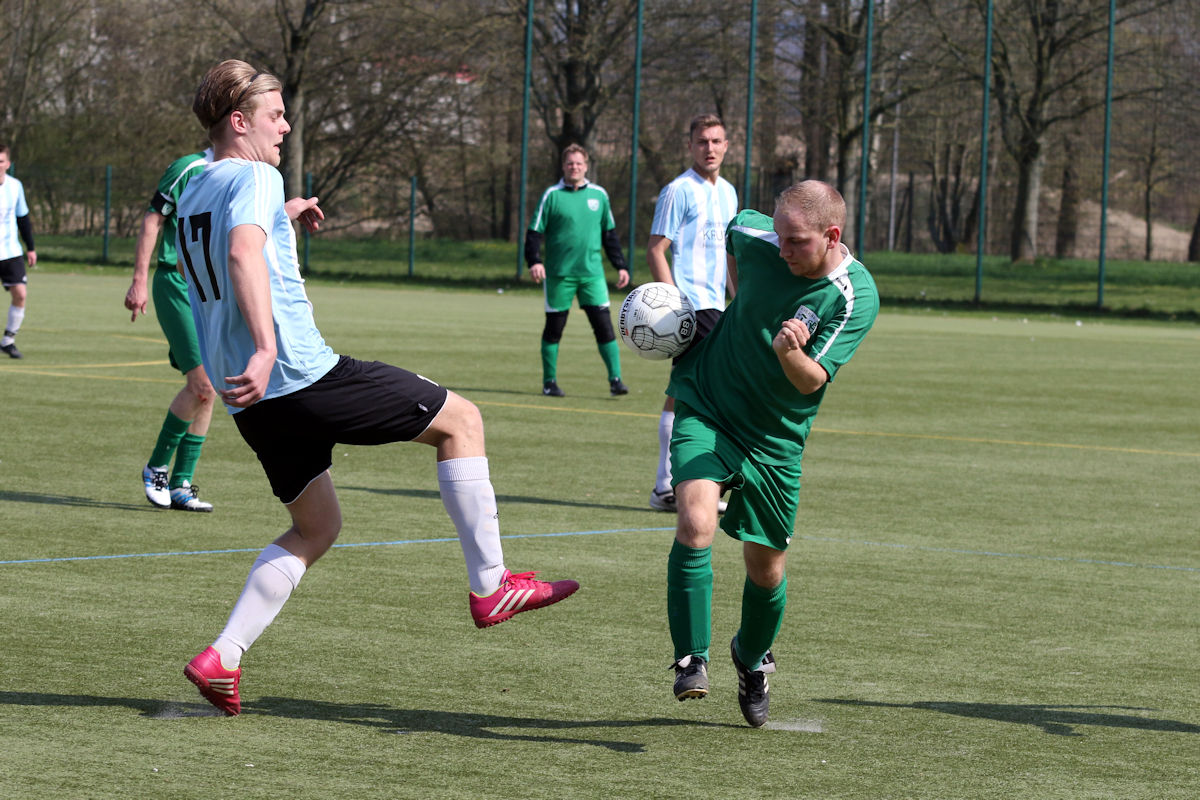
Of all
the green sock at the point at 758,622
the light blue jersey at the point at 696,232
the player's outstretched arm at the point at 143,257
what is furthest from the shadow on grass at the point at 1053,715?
the light blue jersey at the point at 696,232

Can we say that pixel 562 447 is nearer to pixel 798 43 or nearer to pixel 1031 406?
pixel 1031 406

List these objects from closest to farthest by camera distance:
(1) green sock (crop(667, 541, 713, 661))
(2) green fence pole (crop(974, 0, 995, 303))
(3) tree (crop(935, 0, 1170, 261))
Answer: (1) green sock (crop(667, 541, 713, 661)), (2) green fence pole (crop(974, 0, 995, 303)), (3) tree (crop(935, 0, 1170, 261))

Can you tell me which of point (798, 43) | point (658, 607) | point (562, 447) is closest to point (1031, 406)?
point (562, 447)

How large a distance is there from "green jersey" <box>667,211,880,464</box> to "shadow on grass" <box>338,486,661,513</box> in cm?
409

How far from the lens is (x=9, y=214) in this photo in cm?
1717

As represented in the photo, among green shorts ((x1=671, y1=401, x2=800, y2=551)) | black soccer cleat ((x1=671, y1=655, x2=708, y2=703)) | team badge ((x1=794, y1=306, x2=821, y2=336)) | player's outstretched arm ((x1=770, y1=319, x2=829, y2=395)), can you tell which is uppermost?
team badge ((x1=794, y1=306, x2=821, y2=336))

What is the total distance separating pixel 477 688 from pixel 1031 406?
11.3 m

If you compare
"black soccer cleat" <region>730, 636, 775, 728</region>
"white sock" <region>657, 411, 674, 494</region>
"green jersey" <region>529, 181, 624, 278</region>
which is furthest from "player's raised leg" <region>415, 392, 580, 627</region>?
"green jersey" <region>529, 181, 624, 278</region>

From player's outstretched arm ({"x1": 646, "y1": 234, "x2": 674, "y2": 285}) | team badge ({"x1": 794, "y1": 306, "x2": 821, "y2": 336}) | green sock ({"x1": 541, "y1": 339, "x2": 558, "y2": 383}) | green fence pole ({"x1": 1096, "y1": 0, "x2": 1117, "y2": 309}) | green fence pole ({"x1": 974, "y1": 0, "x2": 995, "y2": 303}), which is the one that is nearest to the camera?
team badge ({"x1": 794, "y1": 306, "x2": 821, "y2": 336})

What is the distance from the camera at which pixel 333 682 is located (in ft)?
17.5

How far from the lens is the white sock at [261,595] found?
16.1ft

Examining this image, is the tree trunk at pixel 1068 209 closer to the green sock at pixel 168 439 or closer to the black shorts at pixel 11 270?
the black shorts at pixel 11 270

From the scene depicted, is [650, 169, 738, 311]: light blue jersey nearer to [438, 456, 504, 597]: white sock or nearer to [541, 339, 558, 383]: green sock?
[438, 456, 504, 597]: white sock

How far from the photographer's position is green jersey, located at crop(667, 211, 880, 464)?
505cm
